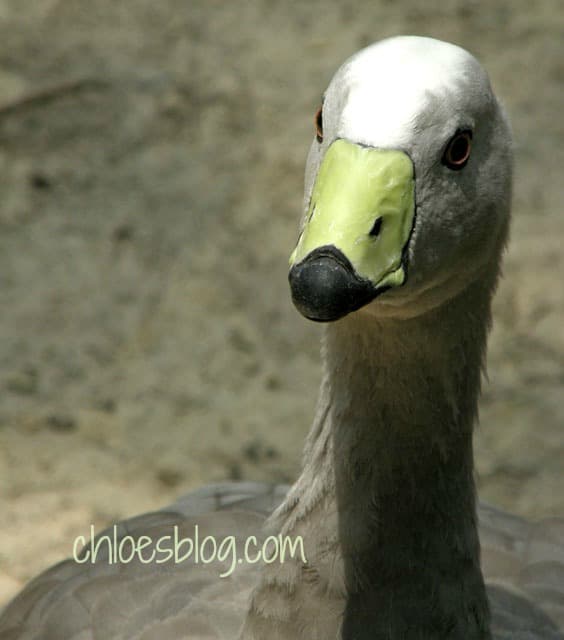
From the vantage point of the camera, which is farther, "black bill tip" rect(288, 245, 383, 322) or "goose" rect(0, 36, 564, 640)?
"goose" rect(0, 36, 564, 640)

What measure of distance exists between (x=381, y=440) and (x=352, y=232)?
402mm

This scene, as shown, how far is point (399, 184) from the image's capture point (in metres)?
1.24

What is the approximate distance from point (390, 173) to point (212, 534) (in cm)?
96

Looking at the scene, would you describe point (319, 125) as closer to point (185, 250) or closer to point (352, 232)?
point (352, 232)

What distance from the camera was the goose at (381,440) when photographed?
125 centimetres

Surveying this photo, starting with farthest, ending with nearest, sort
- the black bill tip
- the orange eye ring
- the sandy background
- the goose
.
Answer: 1. the sandy background
2. the orange eye ring
3. the goose
4. the black bill tip

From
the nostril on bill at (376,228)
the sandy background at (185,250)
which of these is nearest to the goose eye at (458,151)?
the nostril on bill at (376,228)

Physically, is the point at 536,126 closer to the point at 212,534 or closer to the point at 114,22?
the point at 114,22

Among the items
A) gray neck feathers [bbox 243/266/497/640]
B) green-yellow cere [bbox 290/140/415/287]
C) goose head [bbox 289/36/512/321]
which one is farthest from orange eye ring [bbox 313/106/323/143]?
gray neck feathers [bbox 243/266/497/640]

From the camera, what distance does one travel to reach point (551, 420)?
279 cm

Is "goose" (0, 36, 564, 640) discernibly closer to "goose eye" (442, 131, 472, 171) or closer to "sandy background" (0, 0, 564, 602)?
"goose eye" (442, 131, 472, 171)

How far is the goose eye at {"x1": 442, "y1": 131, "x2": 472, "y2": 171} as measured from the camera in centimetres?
132

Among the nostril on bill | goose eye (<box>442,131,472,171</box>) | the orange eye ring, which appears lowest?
the nostril on bill

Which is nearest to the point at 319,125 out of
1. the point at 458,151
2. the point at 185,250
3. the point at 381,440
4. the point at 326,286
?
the point at 458,151
